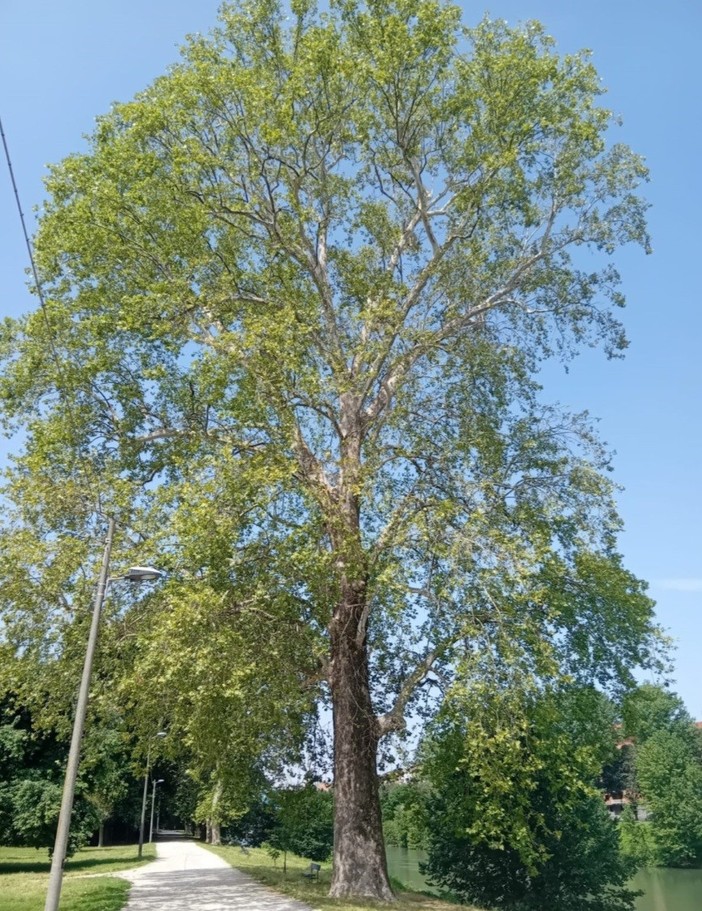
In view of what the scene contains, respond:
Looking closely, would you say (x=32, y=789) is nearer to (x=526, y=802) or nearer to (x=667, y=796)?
(x=526, y=802)

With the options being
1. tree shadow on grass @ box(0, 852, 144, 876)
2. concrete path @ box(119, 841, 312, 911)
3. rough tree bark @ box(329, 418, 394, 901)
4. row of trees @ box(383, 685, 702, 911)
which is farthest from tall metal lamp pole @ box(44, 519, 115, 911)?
tree shadow on grass @ box(0, 852, 144, 876)

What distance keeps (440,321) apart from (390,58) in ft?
19.7

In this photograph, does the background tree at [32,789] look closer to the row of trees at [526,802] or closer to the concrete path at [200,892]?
the concrete path at [200,892]

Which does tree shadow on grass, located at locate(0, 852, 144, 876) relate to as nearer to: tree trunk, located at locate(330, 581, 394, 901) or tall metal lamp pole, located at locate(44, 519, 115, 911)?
tree trunk, located at locate(330, 581, 394, 901)

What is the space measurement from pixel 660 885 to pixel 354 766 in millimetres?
43650

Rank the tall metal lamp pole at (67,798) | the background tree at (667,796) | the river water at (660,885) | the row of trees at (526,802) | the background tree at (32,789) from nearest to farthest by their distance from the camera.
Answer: the tall metal lamp pole at (67,798), the row of trees at (526,802), the background tree at (32,789), the river water at (660,885), the background tree at (667,796)

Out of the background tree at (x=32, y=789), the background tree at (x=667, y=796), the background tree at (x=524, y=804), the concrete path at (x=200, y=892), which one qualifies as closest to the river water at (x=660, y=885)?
the background tree at (x=667, y=796)

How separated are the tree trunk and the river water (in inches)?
711

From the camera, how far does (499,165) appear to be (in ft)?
56.9

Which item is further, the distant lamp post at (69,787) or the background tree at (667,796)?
the background tree at (667,796)

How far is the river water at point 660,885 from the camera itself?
38438 mm

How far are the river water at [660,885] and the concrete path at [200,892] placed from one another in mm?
11559

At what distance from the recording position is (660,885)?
161 feet

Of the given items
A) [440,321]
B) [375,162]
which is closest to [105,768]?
[440,321]
